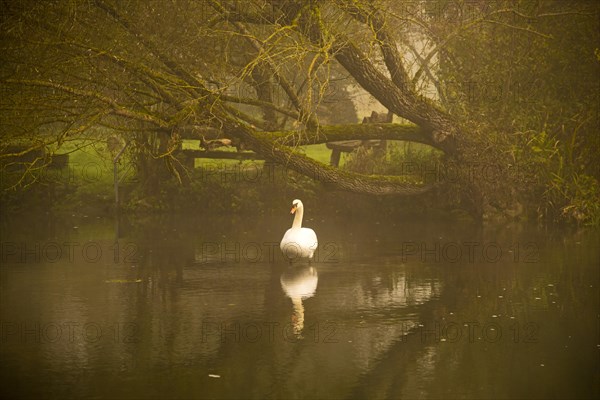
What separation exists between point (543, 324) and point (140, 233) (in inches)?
428

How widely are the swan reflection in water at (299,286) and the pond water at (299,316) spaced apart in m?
0.05

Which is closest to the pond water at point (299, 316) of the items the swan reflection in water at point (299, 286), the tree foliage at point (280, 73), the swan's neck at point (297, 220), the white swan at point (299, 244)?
the swan reflection in water at point (299, 286)

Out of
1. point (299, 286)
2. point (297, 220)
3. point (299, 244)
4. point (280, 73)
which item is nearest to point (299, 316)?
point (299, 286)

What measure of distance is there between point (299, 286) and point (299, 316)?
7.33 ft

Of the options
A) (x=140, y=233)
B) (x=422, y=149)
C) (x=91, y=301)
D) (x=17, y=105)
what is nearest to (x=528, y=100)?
(x=422, y=149)

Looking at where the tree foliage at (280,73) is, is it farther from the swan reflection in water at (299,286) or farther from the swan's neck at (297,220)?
the swan reflection in water at (299,286)

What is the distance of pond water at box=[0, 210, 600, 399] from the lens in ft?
28.6

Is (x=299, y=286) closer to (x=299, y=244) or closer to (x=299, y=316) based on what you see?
(x=299, y=244)

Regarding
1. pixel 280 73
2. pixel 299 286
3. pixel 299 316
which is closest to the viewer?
pixel 299 316

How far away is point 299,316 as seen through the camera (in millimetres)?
11727

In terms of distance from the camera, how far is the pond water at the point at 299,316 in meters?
8.73

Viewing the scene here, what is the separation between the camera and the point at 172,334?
35.0 ft

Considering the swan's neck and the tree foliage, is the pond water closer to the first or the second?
the swan's neck

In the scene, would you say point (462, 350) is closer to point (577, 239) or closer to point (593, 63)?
point (577, 239)
